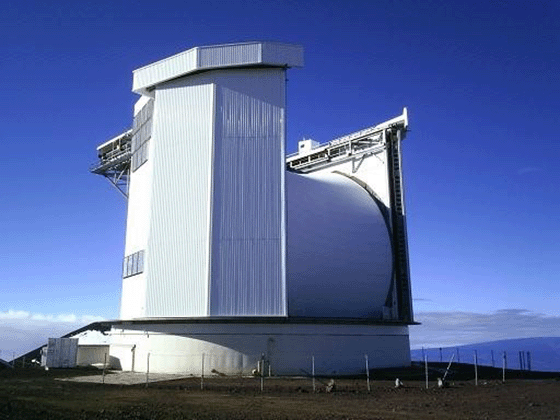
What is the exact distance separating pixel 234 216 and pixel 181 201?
3668mm

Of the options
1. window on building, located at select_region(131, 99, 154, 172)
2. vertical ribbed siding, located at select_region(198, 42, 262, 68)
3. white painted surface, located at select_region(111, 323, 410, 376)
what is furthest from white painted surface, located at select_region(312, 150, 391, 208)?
window on building, located at select_region(131, 99, 154, 172)

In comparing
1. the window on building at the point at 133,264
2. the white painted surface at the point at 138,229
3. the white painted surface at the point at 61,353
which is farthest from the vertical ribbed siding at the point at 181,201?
the white painted surface at the point at 61,353

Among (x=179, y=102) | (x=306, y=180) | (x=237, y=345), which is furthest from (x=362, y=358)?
(x=179, y=102)

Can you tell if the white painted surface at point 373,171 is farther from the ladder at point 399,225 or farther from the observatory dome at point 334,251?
the observatory dome at point 334,251

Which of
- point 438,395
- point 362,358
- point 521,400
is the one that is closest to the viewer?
Answer: point 521,400

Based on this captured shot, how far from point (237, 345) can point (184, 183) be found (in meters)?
10.3

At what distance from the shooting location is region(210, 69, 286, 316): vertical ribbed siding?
105ft

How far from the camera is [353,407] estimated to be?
18562 mm

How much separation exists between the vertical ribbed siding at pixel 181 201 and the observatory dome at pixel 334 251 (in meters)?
5.52

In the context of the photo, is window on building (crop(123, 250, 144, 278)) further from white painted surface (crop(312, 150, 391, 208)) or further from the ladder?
white painted surface (crop(312, 150, 391, 208))

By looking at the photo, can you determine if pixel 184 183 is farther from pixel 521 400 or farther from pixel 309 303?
pixel 521 400

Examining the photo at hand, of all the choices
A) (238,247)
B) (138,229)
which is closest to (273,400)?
A: (238,247)

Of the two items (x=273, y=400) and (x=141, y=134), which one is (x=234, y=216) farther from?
(x=273, y=400)

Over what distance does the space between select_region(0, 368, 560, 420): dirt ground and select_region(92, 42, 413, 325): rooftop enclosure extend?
6496mm
